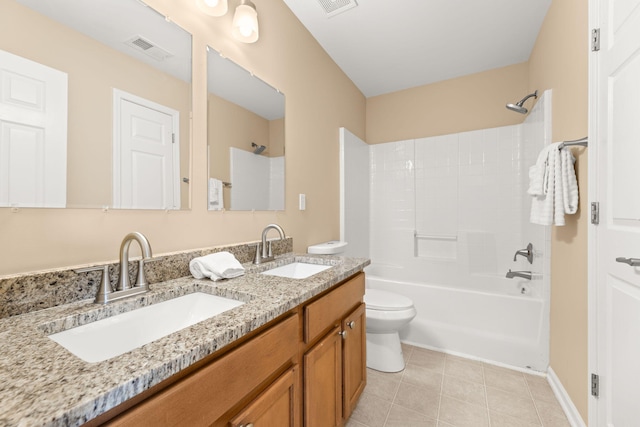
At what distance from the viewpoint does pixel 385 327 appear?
73.2 inches

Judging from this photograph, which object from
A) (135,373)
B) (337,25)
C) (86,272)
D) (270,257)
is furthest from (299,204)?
(135,373)

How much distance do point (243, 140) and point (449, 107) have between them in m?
2.36

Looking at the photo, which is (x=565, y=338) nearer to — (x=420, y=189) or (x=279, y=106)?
(x=420, y=189)

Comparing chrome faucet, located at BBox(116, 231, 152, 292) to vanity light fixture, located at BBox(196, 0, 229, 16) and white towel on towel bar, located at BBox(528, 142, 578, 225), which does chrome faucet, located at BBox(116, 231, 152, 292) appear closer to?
vanity light fixture, located at BBox(196, 0, 229, 16)

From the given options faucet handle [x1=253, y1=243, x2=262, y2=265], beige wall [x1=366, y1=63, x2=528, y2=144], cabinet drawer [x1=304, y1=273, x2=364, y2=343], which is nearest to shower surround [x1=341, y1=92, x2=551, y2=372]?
beige wall [x1=366, y1=63, x2=528, y2=144]

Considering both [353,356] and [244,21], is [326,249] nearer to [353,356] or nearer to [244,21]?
[353,356]

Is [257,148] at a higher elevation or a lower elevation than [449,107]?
lower

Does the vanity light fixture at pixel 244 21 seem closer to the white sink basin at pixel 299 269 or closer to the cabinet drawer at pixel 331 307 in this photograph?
the white sink basin at pixel 299 269

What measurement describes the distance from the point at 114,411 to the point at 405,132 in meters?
3.20

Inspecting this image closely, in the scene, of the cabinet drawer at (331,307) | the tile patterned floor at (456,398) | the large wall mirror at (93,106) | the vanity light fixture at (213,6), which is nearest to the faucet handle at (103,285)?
the large wall mirror at (93,106)

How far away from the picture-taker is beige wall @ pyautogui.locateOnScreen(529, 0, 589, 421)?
52.4 inches

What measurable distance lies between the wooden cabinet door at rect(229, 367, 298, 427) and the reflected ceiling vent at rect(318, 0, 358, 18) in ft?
7.02

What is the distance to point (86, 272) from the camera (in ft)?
2.69
